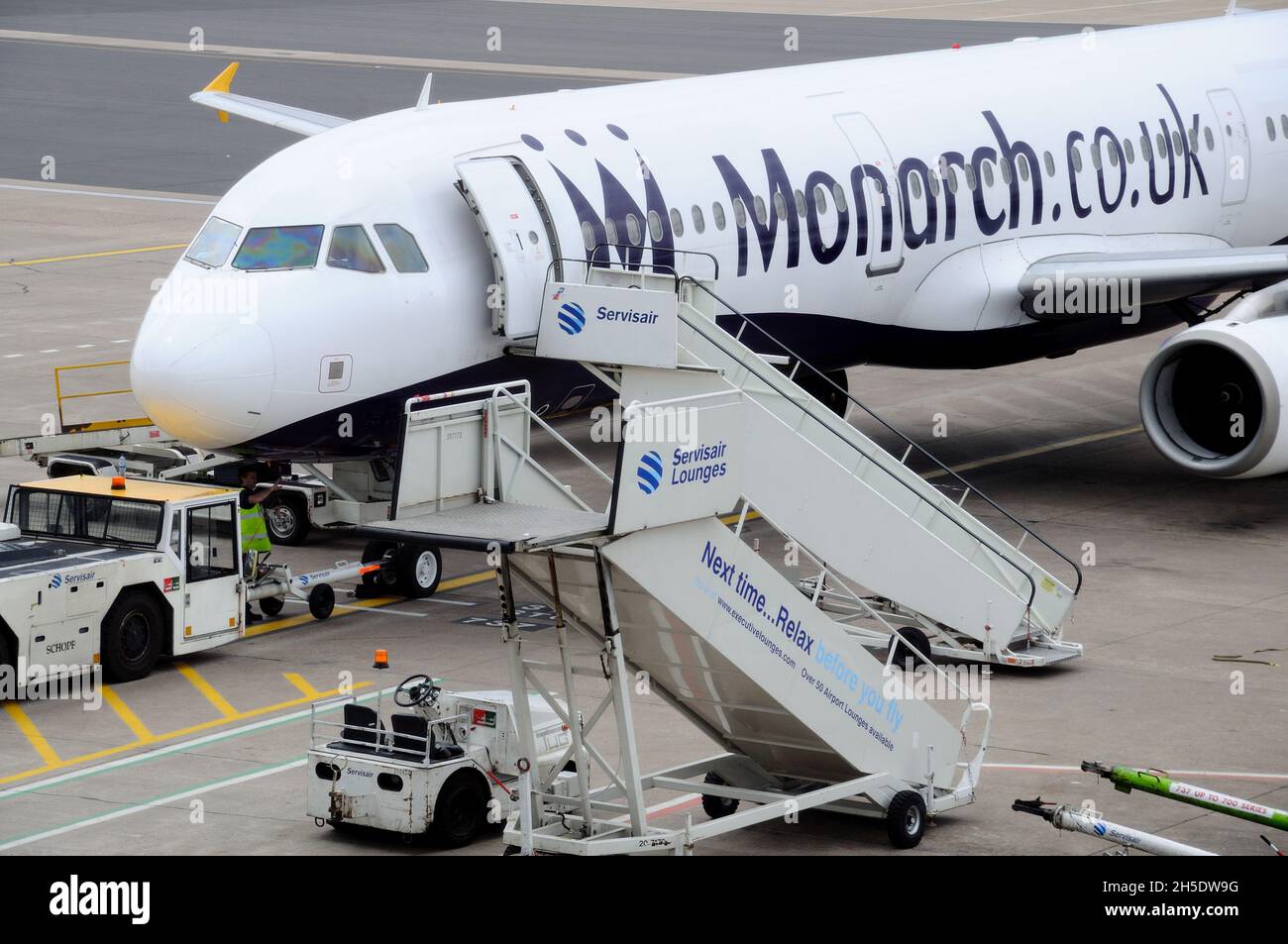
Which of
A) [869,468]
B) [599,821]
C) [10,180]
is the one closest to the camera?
[599,821]

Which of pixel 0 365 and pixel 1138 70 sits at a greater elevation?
pixel 1138 70

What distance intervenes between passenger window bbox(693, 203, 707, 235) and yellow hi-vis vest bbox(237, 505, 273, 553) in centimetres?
631

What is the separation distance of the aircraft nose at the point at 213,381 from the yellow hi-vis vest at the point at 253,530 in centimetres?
154

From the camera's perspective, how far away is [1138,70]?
106ft

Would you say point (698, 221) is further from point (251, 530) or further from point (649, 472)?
point (649, 472)

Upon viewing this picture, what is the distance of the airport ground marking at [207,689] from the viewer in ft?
68.0

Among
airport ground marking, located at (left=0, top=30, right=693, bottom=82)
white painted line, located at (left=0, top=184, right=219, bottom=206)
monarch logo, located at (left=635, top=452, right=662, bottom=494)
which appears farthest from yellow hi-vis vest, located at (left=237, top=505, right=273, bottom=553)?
airport ground marking, located at (left=0, top=30, right=693, bottom=82)

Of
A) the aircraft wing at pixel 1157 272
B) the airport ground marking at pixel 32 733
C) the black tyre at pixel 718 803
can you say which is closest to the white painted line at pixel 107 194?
the aircraft wing at pixel 1157 272

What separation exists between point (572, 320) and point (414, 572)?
7956 mm

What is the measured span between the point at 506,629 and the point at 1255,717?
337 inches

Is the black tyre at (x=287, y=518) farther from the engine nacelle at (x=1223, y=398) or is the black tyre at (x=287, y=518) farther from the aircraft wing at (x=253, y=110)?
the aircraft wing at (x=253, y=110)

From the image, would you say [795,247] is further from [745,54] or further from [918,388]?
[745,54]

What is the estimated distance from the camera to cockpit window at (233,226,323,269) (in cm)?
2283
